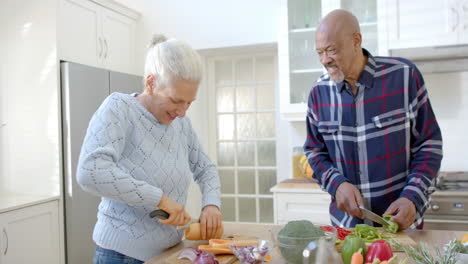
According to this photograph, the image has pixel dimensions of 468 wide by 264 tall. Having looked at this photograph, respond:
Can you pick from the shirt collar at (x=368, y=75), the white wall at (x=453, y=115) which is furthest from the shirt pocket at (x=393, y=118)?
the white wall at (x=453, y=115)

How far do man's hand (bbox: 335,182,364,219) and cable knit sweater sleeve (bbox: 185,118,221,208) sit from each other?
15.4 inches

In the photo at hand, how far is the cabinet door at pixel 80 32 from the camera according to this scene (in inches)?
121

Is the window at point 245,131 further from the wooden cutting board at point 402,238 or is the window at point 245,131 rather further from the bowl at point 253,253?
the bowl at point 253,253

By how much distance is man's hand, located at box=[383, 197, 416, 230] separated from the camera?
1357 mm

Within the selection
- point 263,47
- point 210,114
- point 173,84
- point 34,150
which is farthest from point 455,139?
point 34,150

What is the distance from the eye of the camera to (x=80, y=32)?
3.24 metres

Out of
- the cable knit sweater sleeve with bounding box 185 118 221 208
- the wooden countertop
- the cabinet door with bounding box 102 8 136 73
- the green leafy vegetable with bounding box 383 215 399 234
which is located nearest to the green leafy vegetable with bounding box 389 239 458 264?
the wooden countertop

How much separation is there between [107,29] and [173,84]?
2576 millimetres

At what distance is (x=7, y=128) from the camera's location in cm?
311

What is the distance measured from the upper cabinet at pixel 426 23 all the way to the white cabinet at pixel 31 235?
2.49m

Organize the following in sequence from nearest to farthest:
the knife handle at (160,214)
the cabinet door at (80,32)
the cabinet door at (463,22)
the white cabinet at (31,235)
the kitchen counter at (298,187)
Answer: the knife handle at (160,214)
the white cabinet at (31,235)
the cabinet door at (463,22)
the kitchen counter at (298,187)
the cabinet door at (80,32)

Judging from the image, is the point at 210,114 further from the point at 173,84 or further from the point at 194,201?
the point at 173,84

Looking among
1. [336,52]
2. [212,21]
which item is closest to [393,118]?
[336,52]

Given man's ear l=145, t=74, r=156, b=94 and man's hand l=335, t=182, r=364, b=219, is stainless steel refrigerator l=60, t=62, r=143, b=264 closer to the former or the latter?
man's ear l=145, t=74, r=156, b=94
